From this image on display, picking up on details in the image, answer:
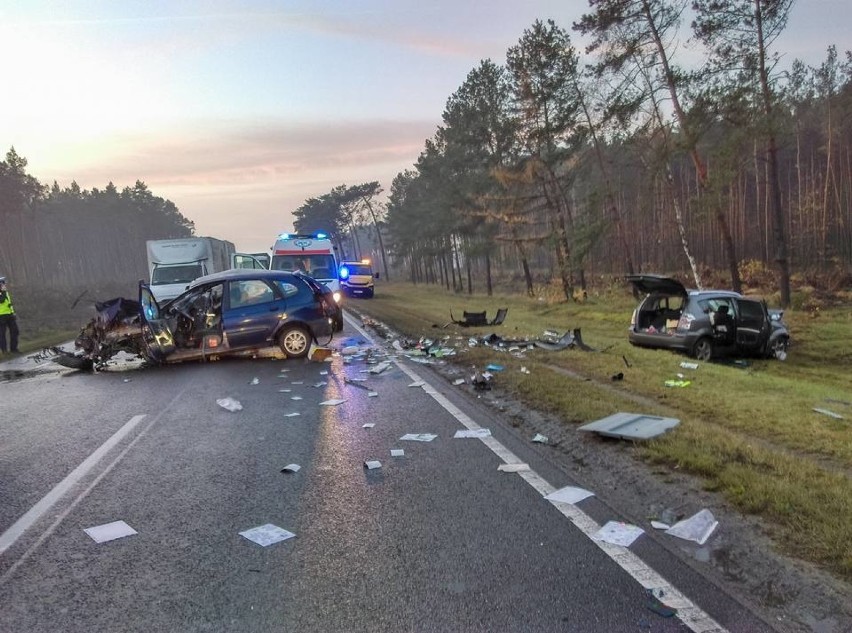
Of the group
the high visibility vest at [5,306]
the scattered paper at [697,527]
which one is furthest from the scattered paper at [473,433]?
the high visibility vest at [5,306]

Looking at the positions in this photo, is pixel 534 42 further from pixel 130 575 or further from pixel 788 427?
pixel 130 575

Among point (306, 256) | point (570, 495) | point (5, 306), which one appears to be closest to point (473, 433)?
point (570, 495)

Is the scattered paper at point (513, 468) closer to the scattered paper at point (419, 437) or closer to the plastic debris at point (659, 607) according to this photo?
the scattered paper at point (419, 437)

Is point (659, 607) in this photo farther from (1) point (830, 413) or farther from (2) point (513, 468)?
(1) point (830, 413)

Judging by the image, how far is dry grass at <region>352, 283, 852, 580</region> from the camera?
3891 millimetres

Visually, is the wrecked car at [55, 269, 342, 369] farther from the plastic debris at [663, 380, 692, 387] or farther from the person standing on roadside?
the plastic debris at [663, 380, 692, 387]

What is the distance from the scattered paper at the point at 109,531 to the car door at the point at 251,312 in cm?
796

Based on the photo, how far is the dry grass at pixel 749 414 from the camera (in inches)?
153

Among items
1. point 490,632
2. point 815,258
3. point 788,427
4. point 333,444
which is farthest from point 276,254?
point 815,258

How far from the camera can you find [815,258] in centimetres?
3847

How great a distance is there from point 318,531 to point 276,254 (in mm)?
21599

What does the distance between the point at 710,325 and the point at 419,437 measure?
8.73m

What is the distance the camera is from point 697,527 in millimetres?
3818

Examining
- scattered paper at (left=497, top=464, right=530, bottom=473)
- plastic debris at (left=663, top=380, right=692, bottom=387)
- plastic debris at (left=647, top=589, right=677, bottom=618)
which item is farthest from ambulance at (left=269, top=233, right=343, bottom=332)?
plastic debris at (left=647, top=589, right=677, bottom=618)
